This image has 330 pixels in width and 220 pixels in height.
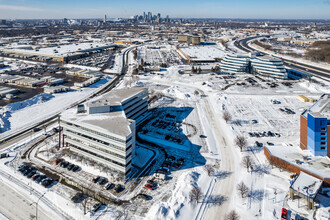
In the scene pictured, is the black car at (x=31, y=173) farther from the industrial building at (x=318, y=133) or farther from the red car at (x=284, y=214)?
the industrial building at (x=318, y=133)

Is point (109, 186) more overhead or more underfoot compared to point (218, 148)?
more underfoot

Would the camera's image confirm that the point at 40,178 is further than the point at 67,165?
No

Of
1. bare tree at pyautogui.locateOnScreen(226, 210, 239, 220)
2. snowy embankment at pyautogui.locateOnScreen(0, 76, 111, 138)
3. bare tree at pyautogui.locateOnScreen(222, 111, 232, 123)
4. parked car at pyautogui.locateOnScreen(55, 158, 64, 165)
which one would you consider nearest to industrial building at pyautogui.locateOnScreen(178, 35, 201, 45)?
snowy embankment at pyautogui.locateOnScreen(0, 76, 111, 138)

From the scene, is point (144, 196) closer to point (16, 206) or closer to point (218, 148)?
point (16, 206)

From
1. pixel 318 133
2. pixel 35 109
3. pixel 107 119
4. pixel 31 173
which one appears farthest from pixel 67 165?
pixel 318 133

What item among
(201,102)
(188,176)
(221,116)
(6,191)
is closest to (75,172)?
(6,191)

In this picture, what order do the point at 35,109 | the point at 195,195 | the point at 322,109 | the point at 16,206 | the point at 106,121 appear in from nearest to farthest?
the point at 16,206 < the point at 195,195 < the point at 106,121 < the point at 322,109 < the point at 35,109

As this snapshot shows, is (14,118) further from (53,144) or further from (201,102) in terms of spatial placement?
(201,102)
